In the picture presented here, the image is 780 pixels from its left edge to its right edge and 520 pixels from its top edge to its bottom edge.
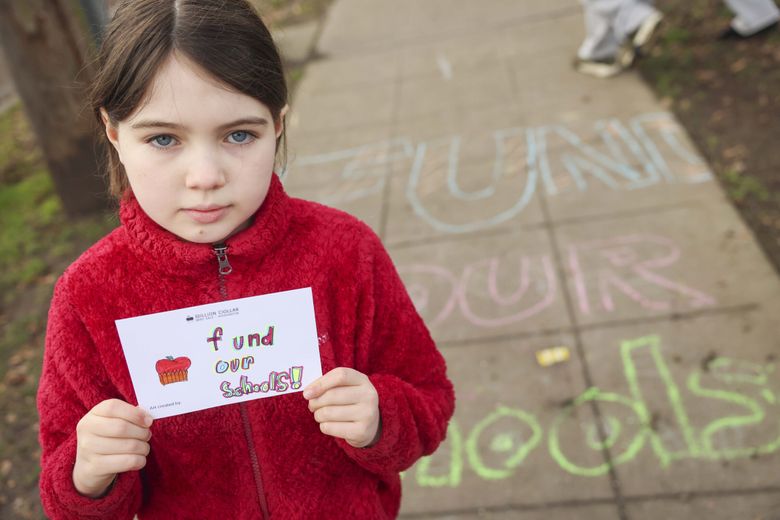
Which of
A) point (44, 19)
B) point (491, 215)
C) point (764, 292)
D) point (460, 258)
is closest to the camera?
point (764, 292)

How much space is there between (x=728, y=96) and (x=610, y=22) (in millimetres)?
1165

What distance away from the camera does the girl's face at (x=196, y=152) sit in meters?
1.25

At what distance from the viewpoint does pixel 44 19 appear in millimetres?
4633

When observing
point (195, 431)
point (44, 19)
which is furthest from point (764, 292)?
point (44, 19)

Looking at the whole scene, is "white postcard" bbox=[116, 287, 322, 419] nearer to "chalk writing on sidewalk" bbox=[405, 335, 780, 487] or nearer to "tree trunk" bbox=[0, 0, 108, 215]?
"chalk writing on sidewalk" bbox=[405, 335, 780, 487]

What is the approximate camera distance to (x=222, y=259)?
1.39 meters

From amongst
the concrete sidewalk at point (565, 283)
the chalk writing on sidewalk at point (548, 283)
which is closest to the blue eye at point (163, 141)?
the concrete sidewalk at point (565, 283)

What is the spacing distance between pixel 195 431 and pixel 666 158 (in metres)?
3.81

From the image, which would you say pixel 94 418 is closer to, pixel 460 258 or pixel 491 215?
pixel 460 258

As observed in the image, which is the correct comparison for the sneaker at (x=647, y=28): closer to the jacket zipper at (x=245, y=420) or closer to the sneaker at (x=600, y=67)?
the sneaker at (x=600, y=67)

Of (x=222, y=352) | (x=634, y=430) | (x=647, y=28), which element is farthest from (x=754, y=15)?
(x=222, y=352)

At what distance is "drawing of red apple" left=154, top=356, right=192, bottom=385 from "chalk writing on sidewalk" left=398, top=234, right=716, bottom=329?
2.31 m

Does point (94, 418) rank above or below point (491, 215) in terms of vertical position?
above

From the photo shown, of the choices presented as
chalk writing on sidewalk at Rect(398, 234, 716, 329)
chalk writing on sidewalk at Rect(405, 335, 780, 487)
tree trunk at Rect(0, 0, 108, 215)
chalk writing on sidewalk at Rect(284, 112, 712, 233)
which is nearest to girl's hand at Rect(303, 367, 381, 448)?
chalk writing on sidewalk at Rect(405, 335, 780, 487)
